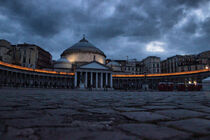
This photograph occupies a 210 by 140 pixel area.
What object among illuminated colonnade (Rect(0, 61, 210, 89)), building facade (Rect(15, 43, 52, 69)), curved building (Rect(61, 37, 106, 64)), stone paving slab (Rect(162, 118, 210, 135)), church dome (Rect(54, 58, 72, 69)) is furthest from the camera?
curved building (Rect(61, 37, 106, 64))

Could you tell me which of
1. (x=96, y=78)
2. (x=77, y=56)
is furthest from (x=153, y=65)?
(x=96, y=78)

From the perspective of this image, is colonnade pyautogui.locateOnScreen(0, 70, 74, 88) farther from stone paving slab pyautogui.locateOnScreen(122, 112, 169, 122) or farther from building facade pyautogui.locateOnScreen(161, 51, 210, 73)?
building facade pyautogui.locateOnScreen(161, 51, 210, 73)

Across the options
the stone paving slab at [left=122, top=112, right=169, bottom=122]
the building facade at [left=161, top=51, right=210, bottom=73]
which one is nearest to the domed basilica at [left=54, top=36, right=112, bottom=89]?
the building facade at [left=161, top=51, right=210, bottom=73]

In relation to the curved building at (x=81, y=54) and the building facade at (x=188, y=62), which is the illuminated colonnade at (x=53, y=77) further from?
the curved building at (x=81, y=54)

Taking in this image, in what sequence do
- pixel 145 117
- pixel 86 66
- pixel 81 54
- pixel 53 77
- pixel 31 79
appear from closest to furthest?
1. pixel 145 117
2. pixel 86 66
3. pixel 31 79
4. pixel 53 77
5. pixel 81 54

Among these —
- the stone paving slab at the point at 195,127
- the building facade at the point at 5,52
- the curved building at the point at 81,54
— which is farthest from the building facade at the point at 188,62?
the stone paving slab at the point at 195,127

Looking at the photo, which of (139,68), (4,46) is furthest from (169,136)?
(139,68)

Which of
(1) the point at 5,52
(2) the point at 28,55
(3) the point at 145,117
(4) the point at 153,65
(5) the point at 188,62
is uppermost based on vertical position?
(2) the point at 28,55

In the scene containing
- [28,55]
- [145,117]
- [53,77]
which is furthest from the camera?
[53,77]

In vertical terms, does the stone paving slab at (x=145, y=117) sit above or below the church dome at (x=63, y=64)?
below

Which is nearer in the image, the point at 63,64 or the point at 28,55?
the point at 28,55

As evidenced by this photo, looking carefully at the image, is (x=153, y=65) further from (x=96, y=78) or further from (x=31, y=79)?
(x=31, y=79)

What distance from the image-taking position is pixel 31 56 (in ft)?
214

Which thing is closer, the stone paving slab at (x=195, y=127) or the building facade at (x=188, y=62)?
the stone paving slab at (x=195, y=127)
